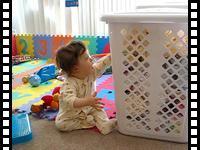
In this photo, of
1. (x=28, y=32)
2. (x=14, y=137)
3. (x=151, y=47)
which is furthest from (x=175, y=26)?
(x=28, y=32)

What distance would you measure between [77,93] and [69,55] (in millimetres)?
141

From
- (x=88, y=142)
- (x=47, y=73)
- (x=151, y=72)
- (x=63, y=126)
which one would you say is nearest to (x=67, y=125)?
(x=63, y=126)

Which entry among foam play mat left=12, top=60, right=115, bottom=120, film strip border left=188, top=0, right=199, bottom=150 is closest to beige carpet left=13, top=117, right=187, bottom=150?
foam play mat left=12, top=60, right=115, bottom=120

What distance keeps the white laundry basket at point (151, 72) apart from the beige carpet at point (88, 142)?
0.03 m

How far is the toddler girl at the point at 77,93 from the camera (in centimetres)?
98

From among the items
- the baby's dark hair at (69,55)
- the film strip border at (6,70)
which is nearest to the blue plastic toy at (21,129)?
the baby's dark hair at (69,55)

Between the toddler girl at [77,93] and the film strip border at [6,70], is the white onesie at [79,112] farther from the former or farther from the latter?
the film strip border at [6,70]

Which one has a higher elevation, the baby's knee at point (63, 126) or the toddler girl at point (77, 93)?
the toddler girl at point (77, 93)

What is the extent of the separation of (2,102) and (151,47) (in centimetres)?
46

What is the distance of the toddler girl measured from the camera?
0.98 metres

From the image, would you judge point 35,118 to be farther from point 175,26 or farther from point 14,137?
point 175,26

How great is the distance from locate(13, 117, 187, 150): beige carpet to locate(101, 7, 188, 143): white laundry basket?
0.10ft

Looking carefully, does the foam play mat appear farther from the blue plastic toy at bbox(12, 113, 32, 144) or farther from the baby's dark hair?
the baby's dark hair

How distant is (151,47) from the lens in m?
0.83
